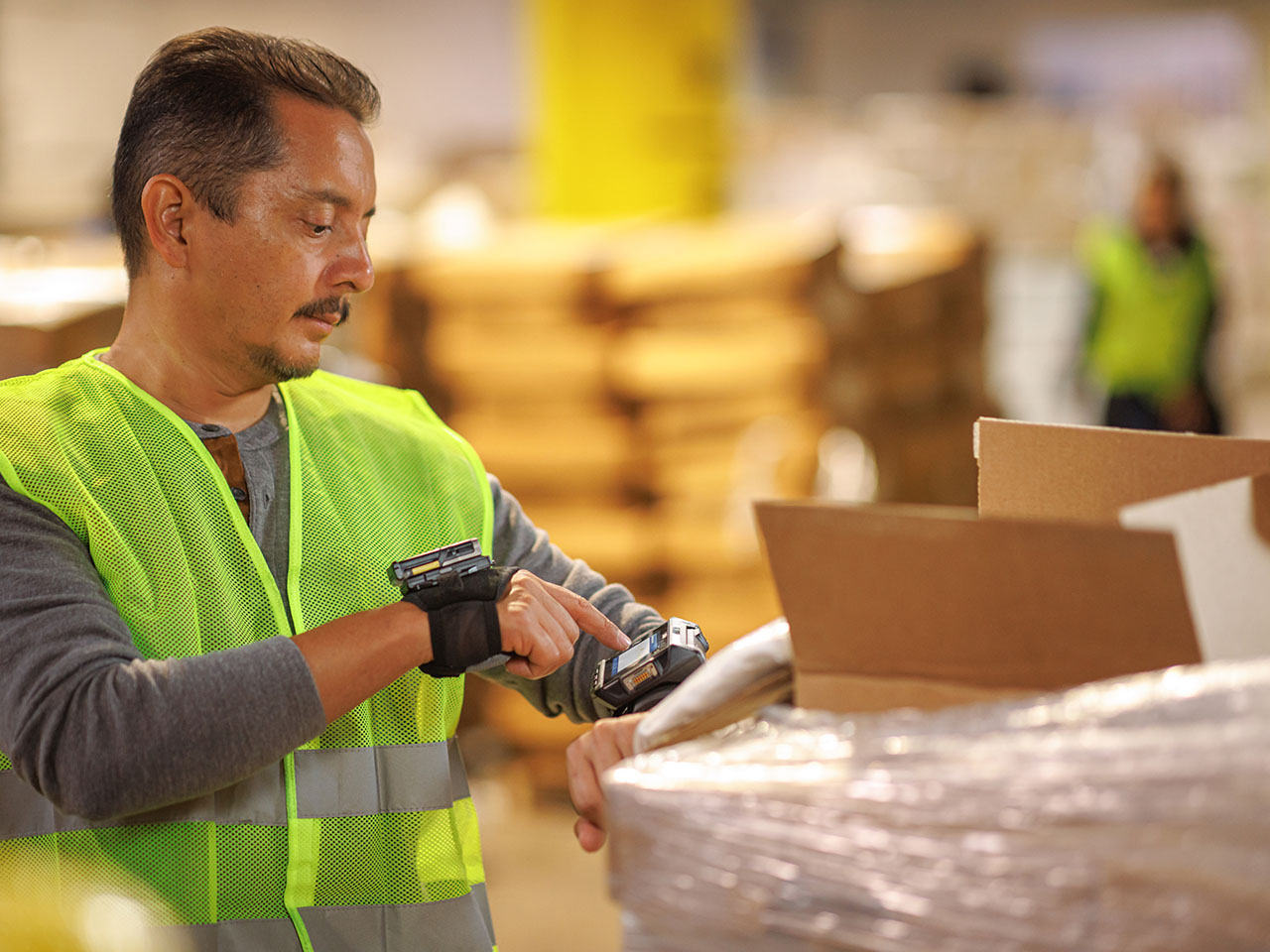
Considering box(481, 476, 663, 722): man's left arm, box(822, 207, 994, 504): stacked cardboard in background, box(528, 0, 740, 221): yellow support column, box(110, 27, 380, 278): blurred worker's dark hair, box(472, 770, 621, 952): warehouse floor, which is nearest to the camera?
box(110, 27, 380, 278): blurred worker's dark hair

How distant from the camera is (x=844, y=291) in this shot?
15.1 feet

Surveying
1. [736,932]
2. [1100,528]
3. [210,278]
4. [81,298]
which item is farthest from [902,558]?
[81,298]

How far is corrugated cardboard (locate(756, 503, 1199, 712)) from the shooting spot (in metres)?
1.06

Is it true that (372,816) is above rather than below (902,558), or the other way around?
below

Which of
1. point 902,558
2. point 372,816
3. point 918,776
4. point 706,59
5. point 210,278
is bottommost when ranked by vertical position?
point 372,816

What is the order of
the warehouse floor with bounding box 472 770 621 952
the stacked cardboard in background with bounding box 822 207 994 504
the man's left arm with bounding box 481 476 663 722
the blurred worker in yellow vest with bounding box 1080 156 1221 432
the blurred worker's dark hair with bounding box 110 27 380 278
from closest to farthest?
the blurred worker's dark hair with bounding box 110 27 380 278 < the man's left arm with bounding box 481 476 663 722 < the warehouse floor with bounding box 472 770 621 952 < the stacked cardboard in background with bounding box 822 207 994 504 < the blurred worker in yellow vest with bounding box 1080 156 1221 432

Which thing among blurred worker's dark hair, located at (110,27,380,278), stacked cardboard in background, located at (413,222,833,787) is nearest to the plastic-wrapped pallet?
blurred worker's dark hair, located at (110,27,380,278)

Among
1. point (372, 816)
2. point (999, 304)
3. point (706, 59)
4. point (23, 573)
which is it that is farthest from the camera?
point (999, 304)

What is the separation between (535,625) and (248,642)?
0.30 m

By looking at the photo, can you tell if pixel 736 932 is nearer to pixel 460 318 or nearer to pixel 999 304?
pixel 460 318

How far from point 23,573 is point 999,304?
10987mm

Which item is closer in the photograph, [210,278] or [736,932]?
[736,932]

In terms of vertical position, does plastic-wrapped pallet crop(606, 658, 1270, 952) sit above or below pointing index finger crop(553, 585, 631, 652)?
below

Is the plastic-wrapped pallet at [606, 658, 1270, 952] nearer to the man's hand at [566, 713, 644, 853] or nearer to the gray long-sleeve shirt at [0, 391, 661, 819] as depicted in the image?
A: the man's hand at [566, 713, 644, 853]
